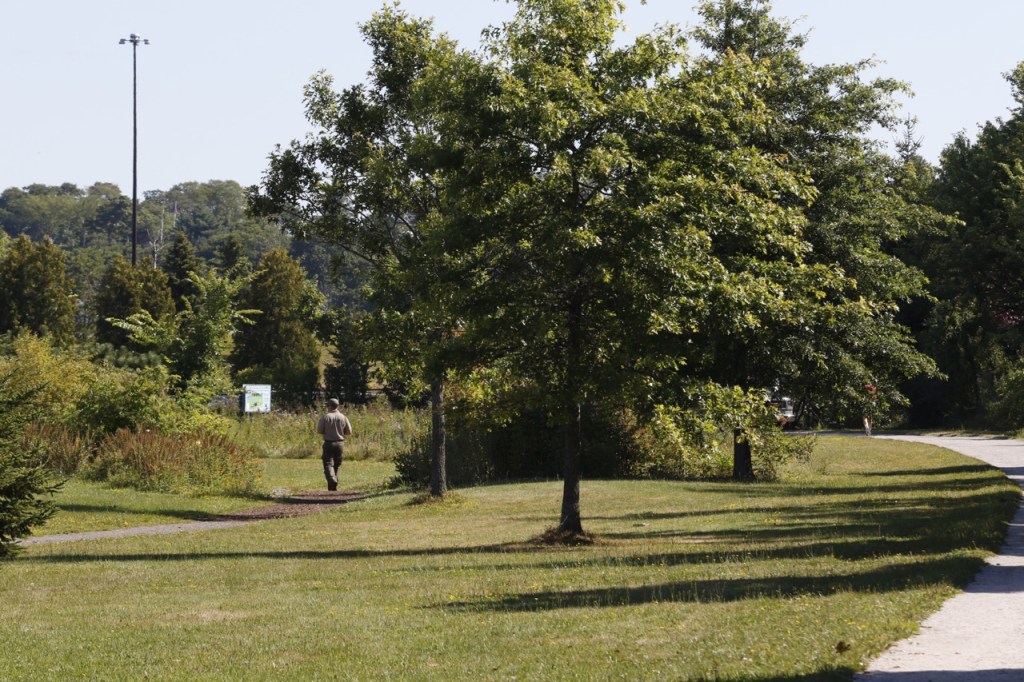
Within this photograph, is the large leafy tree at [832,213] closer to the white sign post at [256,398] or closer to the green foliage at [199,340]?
the green foliage at [199,340]

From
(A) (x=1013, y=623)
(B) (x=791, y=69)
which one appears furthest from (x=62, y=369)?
(A) (x=1013, y=623)

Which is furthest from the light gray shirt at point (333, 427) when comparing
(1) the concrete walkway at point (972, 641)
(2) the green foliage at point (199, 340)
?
(1) the concrete walkway at point (972, 641)

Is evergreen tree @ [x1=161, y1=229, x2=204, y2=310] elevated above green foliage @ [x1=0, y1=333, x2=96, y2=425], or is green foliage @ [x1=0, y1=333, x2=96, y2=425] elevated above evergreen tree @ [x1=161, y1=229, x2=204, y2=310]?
evergreen tree @ [x1=161, y1=229, x2=204, y2=310]

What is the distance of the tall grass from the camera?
132 feet

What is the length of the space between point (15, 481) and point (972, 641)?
34.9ft

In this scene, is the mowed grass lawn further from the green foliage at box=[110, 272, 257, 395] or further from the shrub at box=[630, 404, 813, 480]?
the green foliage at box=[110, 272, 257, 395]

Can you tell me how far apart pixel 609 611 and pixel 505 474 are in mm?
21300

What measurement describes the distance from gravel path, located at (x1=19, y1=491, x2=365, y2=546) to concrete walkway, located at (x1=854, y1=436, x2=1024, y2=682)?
13.0 metres

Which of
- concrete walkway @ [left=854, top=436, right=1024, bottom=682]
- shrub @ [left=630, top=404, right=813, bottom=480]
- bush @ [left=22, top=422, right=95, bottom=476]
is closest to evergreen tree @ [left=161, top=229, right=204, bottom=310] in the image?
shrub @ [left=630, top=404, right=813, bottom=480]

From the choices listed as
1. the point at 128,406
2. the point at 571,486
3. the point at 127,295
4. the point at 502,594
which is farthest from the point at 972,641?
the point at 127,295

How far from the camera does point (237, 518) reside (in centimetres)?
2448


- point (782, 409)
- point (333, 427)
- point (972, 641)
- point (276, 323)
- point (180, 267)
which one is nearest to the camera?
point (972, 641)

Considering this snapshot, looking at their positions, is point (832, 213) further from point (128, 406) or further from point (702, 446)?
point (128, 406)

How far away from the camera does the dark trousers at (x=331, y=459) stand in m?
30.1
